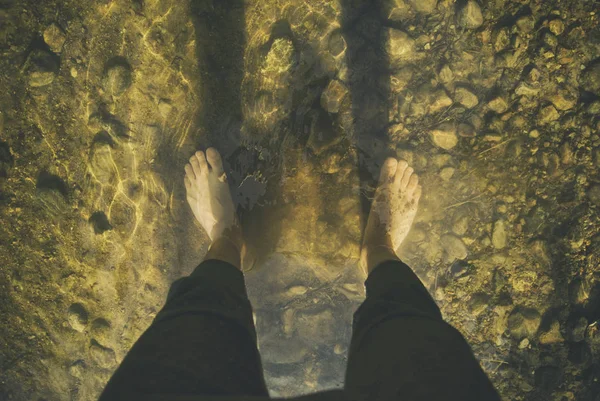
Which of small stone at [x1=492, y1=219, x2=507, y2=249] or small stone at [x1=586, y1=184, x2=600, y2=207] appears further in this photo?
small stone at [x1=492, y1=219, x2=507, y2=249]

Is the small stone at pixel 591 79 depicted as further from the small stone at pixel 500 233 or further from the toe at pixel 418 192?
the toe at pixel 418 192

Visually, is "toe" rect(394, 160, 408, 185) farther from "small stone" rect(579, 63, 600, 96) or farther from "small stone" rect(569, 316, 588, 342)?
"small stone" rect(569, 316, 588, 342)

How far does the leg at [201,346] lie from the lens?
4.97ft

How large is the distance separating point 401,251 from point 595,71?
169cm

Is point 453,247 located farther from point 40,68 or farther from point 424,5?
point 40,68

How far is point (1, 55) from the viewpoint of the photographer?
2676 mm

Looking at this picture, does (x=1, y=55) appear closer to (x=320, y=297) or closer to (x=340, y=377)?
(x=320, y=297)

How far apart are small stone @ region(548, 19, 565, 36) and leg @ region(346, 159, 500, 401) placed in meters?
1.27

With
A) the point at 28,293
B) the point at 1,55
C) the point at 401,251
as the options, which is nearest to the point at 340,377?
the point at 401,251

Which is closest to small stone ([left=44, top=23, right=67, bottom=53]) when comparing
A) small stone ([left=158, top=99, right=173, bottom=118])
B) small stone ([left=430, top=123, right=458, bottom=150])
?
small stone ([left=158, top=99, right=173, bottom=118])

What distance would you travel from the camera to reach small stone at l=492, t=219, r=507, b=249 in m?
2.73

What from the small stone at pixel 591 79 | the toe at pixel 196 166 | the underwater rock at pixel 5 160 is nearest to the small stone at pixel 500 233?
the small stone at pixel 591 79

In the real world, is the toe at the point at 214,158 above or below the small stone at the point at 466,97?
below

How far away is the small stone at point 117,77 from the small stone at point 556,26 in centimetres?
277
